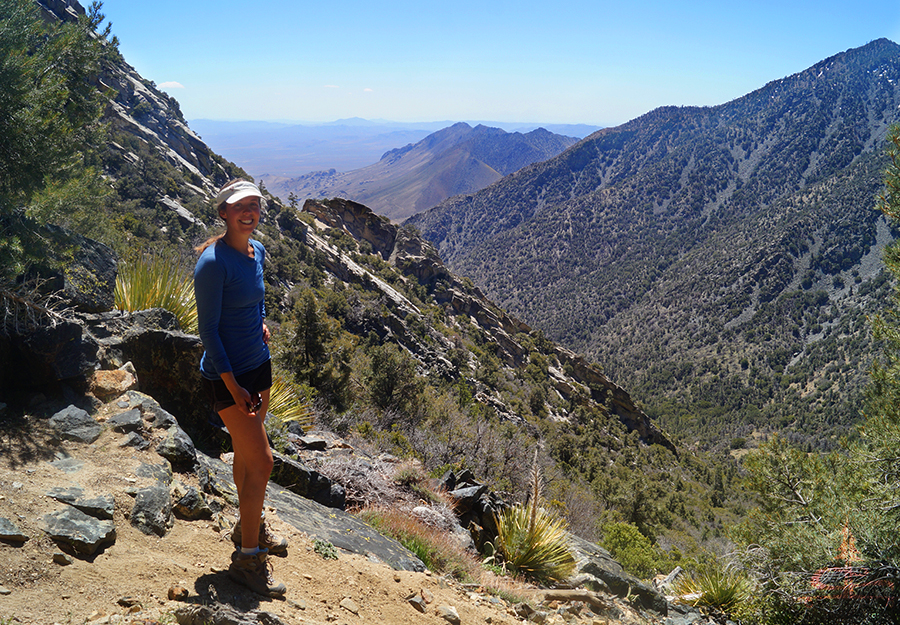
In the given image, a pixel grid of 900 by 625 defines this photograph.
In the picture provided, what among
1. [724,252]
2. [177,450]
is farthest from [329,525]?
[724,252]

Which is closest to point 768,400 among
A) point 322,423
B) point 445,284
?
point 445,284

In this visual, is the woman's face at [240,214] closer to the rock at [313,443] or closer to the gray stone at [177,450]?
the gray stone at [177,450]

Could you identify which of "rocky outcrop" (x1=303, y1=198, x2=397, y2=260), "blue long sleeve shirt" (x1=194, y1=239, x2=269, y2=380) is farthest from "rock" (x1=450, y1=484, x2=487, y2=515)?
"rocky outcrop" (x1=303, y1=198, x2=397, y2=260)

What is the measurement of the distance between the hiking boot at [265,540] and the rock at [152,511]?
0.39 metres

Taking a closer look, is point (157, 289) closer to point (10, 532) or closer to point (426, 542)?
point (10, 532)

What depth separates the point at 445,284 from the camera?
44.5 meters

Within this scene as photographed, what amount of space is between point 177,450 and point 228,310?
1482 mm

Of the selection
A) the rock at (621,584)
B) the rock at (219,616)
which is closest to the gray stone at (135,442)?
the rock at (219,616)

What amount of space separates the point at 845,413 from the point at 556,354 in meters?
40.2

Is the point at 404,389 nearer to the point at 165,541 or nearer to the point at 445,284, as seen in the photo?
the point at 165,541

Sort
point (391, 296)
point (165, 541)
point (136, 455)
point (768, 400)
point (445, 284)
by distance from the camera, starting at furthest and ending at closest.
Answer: point (768, 400), point (445, 284), point (391, 296), point (136, 455), point (165, 541)

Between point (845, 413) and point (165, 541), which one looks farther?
point (845, 413)

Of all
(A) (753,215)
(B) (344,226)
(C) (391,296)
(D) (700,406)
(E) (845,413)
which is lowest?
(D) (700,406)

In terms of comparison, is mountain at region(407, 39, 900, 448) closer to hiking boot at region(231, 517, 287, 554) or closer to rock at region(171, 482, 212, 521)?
hiking boot at region(231, 517, 287, 554)
